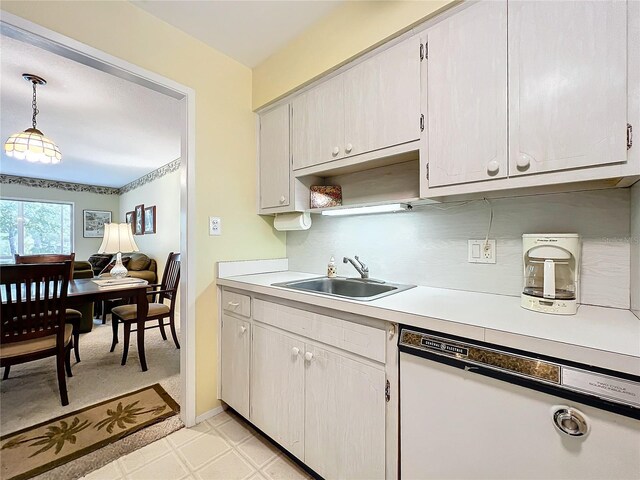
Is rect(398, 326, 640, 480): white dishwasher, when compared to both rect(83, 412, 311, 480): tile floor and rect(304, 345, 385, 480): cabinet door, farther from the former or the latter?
rect(83, 412, 311, 480): tile floor

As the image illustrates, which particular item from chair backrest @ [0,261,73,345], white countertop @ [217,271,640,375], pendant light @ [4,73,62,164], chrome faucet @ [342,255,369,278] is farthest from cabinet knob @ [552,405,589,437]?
pendant light @ [4,73,62,164]

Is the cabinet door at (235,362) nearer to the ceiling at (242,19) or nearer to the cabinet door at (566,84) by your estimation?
the cabinet door at (566,84)

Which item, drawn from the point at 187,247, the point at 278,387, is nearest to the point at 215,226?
the point at 187,247

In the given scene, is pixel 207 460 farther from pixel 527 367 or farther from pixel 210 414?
pixel 527 367

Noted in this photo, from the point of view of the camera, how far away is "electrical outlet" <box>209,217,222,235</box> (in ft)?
6.07

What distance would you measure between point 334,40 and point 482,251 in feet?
4.49

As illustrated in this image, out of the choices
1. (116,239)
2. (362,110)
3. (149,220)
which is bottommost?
(116,239)

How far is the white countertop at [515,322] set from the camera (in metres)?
0.68

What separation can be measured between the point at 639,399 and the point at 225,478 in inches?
62.6

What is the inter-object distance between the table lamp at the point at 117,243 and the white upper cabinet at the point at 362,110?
7.74 feet

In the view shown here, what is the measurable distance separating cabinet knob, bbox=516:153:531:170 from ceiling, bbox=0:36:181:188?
2.41 m

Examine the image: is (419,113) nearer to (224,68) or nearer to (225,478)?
(224,68)

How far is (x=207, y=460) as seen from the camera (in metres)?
1.46

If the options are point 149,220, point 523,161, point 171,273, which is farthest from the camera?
point 149,220
